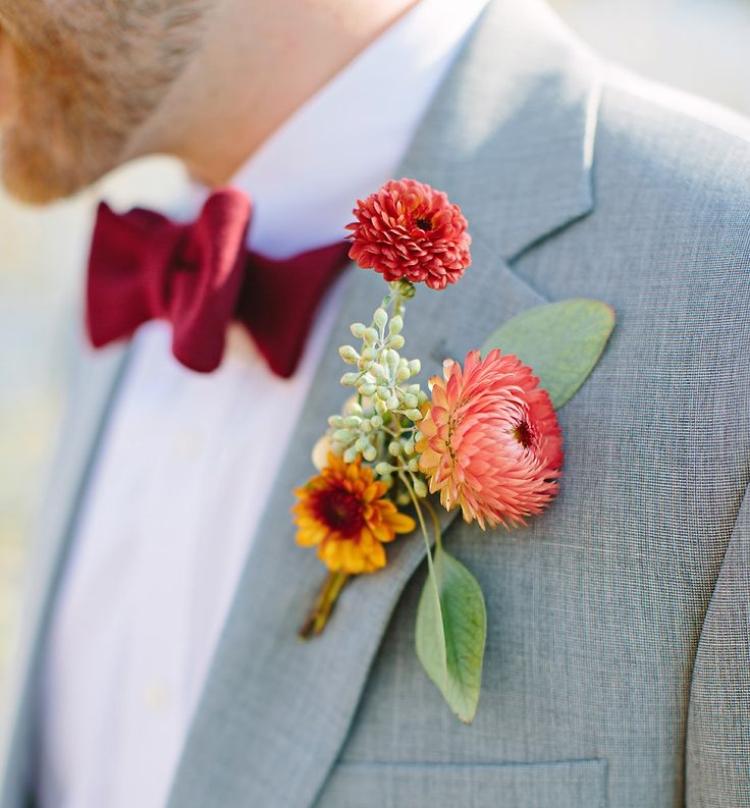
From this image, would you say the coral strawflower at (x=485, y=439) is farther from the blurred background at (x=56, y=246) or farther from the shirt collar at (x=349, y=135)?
the blurred background at (x=56, y=246)

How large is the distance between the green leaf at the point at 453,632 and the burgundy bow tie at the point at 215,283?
38 centimetres

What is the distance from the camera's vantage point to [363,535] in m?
0.79

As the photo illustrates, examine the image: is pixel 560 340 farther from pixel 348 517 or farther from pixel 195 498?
pixel 195 498

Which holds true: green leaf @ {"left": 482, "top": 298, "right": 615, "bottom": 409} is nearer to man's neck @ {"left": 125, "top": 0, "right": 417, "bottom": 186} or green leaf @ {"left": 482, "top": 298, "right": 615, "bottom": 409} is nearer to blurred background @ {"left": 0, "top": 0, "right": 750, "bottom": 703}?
man's neck @ {"left": 125, "top": 0, "right": 417, "bottom": 186}

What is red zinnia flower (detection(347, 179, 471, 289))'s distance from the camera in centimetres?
65

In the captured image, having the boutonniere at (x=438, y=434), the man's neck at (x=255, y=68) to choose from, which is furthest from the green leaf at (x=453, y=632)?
the man's neck at (x=255, y=68)

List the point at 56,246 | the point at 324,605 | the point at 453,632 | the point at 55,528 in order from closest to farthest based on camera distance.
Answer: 1. the point at 453,632
2. the point at 324,605
3. the point at 55,528
4. the point at 56,246

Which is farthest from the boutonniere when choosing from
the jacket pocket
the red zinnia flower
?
the jacket pocket

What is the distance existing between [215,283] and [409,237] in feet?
1.35

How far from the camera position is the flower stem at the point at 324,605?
2.89 ft

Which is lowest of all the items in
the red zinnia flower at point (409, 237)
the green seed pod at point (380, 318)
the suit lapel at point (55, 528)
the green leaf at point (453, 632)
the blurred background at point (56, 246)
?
the blurred background at point (56, 246)

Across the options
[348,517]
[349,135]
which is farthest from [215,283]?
[348,517]

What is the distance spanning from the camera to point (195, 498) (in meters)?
1.13

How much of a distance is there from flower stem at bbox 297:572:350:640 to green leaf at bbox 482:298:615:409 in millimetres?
291
